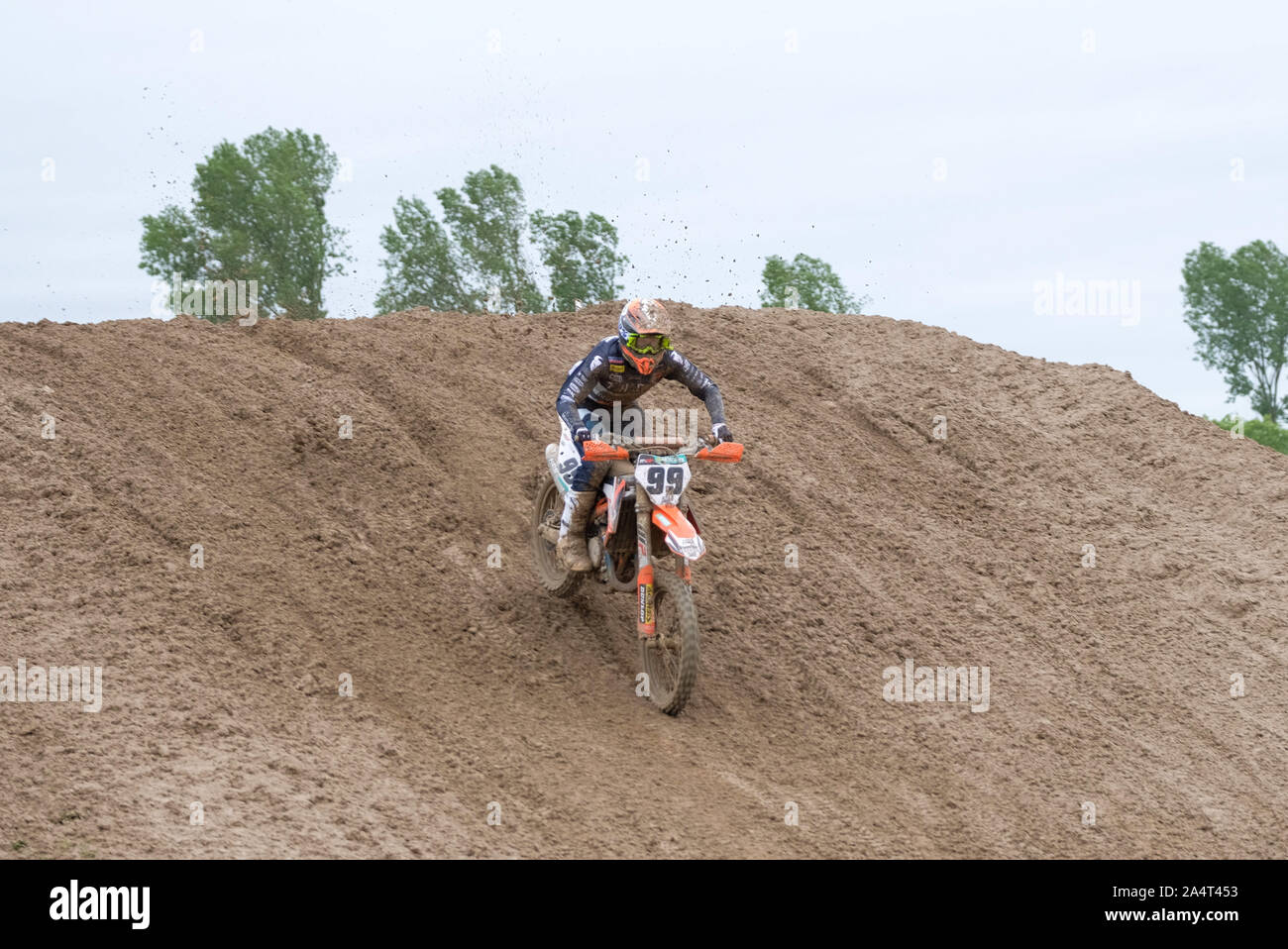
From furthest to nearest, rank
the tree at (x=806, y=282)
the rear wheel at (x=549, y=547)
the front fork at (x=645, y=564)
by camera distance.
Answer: the tree at (x=806, y=282), the rear wheel at (x=549, y=547), the front fork at (x=645, y=564)

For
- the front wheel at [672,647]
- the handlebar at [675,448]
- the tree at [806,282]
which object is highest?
the tree at [806,282]

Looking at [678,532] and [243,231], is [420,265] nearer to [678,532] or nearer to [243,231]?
[243,231]

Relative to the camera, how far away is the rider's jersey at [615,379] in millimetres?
9258

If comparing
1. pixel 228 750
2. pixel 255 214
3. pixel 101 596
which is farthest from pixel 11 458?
pixel 255 214

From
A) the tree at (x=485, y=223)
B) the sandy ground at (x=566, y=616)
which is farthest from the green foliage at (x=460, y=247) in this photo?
the sandy ground at (x=566, y=616)

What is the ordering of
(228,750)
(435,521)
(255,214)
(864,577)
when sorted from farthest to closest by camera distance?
(255,214)
(864,577)
(435,521)
(228,750)

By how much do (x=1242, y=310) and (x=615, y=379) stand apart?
47.8 m

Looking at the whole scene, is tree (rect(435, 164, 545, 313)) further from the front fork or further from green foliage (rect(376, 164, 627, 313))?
the front fork

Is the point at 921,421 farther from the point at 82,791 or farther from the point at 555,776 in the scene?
the point at 82,791

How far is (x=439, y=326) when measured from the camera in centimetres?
1476

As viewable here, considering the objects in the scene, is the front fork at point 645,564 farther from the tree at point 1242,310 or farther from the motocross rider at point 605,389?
the tree at point 1242,310

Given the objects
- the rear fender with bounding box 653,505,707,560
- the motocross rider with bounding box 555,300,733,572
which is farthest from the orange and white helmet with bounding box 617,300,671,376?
the rear fender with bounding box 653,505,707,560

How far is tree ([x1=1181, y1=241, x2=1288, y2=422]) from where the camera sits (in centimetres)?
4975

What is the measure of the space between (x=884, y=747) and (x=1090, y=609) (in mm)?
3945
